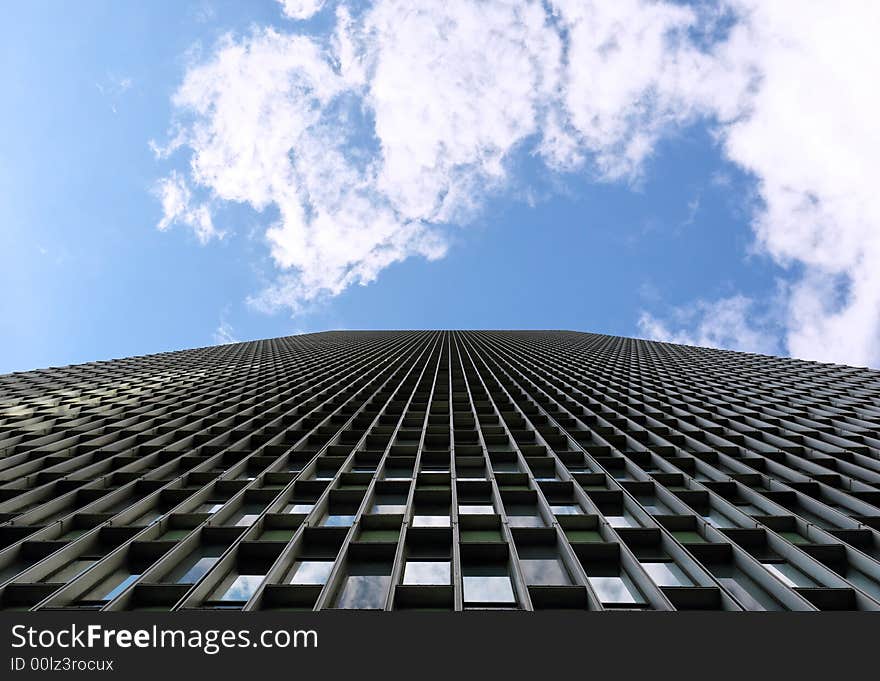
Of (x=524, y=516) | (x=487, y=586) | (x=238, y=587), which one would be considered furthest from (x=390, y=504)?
(x=238, y=587)

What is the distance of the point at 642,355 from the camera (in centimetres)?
6550

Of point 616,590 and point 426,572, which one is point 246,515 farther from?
point 616,590

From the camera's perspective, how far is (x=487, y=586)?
1240cm

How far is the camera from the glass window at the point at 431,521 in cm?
1562

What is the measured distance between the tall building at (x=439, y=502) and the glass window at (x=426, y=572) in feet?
0.22

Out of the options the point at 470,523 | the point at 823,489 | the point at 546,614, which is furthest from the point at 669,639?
the point at 823,489

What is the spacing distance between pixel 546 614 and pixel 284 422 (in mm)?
21653

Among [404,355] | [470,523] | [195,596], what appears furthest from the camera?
[404,355]

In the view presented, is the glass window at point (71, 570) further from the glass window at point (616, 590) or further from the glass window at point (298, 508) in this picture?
the glass window at point (616, 590)

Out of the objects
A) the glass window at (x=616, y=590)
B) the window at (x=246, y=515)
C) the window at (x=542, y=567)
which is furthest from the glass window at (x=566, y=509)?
the window at (x=246, y=515)

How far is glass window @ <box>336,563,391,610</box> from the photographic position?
11.7 metres

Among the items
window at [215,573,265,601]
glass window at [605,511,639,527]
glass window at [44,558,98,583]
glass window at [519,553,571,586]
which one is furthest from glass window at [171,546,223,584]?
glass window at [605,511,639,527]

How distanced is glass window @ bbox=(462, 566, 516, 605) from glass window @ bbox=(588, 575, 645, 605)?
2252 millimetres

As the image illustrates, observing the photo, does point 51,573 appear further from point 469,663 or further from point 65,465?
point 469,663
